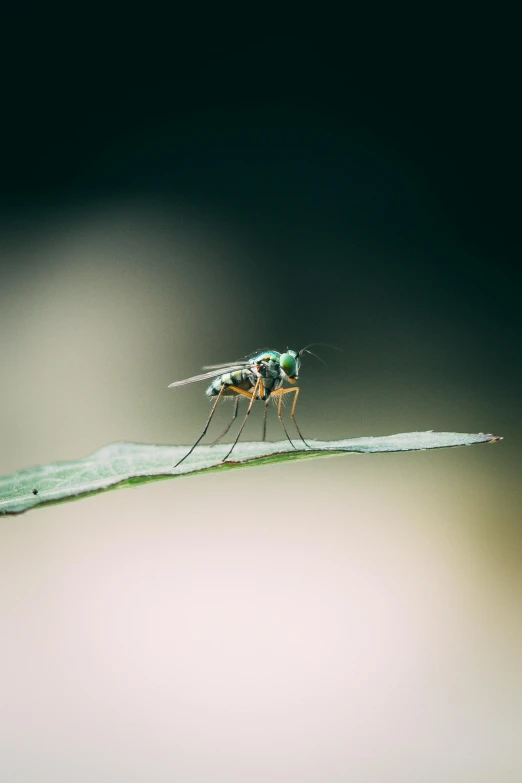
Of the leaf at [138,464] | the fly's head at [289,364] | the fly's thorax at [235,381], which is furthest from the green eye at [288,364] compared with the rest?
the leaf at [138,464]

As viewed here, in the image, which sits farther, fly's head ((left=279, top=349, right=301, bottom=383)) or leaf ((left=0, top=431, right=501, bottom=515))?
fly's head ((left=279, top=349, right=301, bottom=383))

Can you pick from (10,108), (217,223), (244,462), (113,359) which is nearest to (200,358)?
(113,359)

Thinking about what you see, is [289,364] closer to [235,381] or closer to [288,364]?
[288,364]

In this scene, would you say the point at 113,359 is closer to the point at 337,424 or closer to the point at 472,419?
the point at 337,424

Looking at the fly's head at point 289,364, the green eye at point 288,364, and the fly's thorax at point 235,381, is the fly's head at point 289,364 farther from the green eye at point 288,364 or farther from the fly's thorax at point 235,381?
the fly's thorax at point 235,381

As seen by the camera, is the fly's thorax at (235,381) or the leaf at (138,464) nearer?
the leaf at (138,464)

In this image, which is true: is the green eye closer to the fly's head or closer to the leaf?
the fly's head

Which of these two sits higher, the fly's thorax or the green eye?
the green eye

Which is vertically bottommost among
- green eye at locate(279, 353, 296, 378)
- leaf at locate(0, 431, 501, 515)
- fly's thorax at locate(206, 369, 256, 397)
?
leaf at locate(0, 431, 501, 515)

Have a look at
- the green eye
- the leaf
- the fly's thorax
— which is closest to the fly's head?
the green eye
